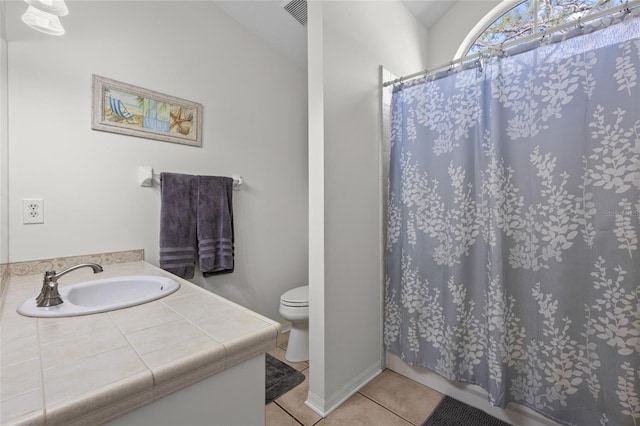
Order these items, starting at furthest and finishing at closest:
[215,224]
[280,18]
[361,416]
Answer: [280,18] < [215,224] < [361,416]

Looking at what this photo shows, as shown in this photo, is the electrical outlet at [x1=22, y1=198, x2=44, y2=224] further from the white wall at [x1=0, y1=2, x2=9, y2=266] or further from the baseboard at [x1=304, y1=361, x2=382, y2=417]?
the baseboard at [x1=304, y1=361, x2=382, y2=417]

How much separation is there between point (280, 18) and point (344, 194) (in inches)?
59.3

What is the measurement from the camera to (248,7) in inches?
77.9

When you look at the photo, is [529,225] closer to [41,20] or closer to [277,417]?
[277,417]

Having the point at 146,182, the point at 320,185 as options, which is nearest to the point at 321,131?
the point at 320,185

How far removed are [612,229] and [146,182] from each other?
230 cm

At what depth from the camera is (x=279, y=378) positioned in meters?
1.77

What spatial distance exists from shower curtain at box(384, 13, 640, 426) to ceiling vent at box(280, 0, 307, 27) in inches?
35.8

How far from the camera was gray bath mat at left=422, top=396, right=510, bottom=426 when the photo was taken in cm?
140

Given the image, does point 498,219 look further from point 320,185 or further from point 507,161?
point 320,185

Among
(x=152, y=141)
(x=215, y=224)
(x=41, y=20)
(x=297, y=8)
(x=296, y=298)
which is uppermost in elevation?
(x=297, y=8)

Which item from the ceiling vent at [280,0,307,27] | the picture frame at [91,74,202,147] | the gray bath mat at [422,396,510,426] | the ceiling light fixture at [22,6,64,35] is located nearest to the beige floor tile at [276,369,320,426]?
the gray bath mat at [422,396,510,426]

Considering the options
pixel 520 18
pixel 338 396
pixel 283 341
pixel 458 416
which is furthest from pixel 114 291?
pixel 520 18

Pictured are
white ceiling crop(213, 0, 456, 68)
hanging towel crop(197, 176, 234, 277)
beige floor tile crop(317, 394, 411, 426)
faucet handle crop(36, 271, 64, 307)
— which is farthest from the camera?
white ceiling crop(213, 0, 456, 68)
